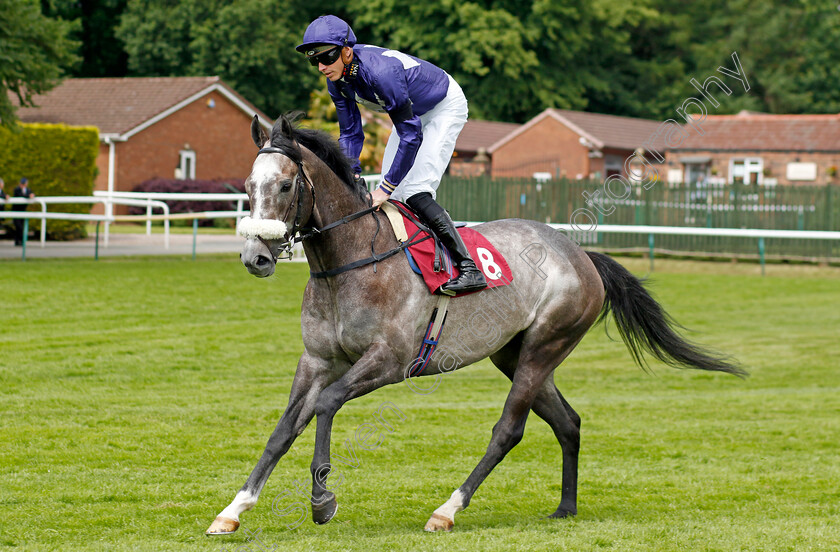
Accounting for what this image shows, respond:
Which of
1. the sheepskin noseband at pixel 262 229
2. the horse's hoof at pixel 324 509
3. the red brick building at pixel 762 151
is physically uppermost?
the red brick building at pixel 762 151

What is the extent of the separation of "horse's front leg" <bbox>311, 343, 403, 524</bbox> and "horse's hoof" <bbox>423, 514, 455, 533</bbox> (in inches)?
19.6

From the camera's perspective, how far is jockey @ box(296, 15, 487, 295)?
15.7 feet

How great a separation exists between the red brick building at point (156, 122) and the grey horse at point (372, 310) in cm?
2923

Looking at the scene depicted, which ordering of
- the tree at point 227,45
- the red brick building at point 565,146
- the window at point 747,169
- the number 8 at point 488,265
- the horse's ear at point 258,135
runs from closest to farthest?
the horse's ear at point 258,135
the number 8 at point 488,265
the window at point 747,169
the red brick building at point 565,146
the tree at point 227,45

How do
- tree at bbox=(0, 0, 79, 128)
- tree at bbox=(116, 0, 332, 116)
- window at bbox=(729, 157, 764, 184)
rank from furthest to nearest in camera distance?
tree at bbox=(116, 0, 332, 116) → window at bbox=(729, 157, 764, 184) → tree at bbox=(0, 0, 79, 128)

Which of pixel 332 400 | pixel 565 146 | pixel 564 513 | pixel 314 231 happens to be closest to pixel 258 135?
pixel 314 231

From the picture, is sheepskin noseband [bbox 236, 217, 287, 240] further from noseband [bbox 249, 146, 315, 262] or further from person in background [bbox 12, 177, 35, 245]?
person in background [bbox 12, 177, 35, 245]

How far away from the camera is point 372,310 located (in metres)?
4.75

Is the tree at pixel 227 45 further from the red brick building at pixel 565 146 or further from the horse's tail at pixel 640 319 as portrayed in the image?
the horse's tail at pixel 640 319

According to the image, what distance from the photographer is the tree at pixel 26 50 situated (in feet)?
51.7

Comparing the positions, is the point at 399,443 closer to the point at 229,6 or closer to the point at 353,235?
the point at 353,235

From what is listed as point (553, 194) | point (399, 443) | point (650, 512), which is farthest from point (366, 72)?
point (553, 194)

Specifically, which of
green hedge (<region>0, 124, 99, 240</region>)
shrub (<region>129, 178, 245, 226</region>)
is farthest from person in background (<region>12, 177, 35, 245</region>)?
shrub (<region>129, 178, 245, 226</region>)

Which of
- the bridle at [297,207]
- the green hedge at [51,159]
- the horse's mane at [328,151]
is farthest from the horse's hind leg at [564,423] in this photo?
the green hedge at [51,159]
